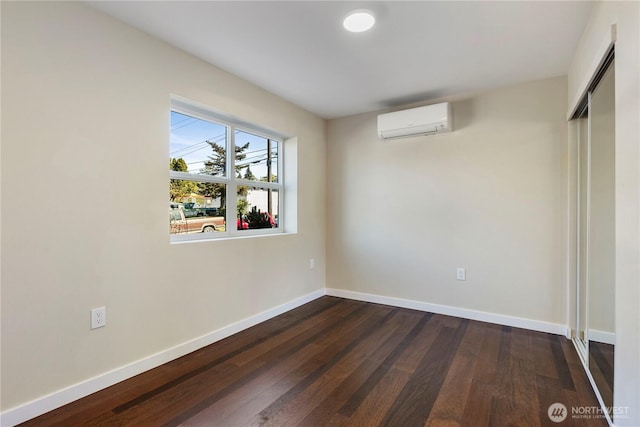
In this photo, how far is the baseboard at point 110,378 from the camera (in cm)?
156

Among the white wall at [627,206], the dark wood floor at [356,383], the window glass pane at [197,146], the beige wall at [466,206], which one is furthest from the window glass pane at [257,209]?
the white wall at [627,206]

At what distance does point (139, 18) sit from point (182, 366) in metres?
2.31

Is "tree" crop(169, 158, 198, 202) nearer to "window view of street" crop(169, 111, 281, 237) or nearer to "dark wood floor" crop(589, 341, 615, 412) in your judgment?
"window view of street" crop(169, 111, 281, 237)

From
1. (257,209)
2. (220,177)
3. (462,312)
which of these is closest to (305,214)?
(257,209)

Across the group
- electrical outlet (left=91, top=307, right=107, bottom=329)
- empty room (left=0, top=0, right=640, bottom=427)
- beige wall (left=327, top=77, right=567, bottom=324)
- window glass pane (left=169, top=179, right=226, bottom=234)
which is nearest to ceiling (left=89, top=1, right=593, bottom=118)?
empty room (left=0, top=0, right=640, bottom=427)

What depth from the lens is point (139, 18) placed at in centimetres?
193

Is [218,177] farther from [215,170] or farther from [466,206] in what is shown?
[466,206]

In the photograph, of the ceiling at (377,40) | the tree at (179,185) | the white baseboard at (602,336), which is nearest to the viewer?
the white baseboard at (602,336)

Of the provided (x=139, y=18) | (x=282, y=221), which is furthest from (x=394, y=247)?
(x=139, y=18)

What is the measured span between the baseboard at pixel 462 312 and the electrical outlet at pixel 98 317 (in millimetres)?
2608

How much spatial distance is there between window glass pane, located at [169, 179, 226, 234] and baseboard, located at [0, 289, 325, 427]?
879 millimetres

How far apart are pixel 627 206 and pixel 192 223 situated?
2.67m

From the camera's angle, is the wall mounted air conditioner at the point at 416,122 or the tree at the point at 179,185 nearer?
the tree at the point at 179,185

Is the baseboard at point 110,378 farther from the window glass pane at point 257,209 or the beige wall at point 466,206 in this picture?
the beige wall at point 466,206
